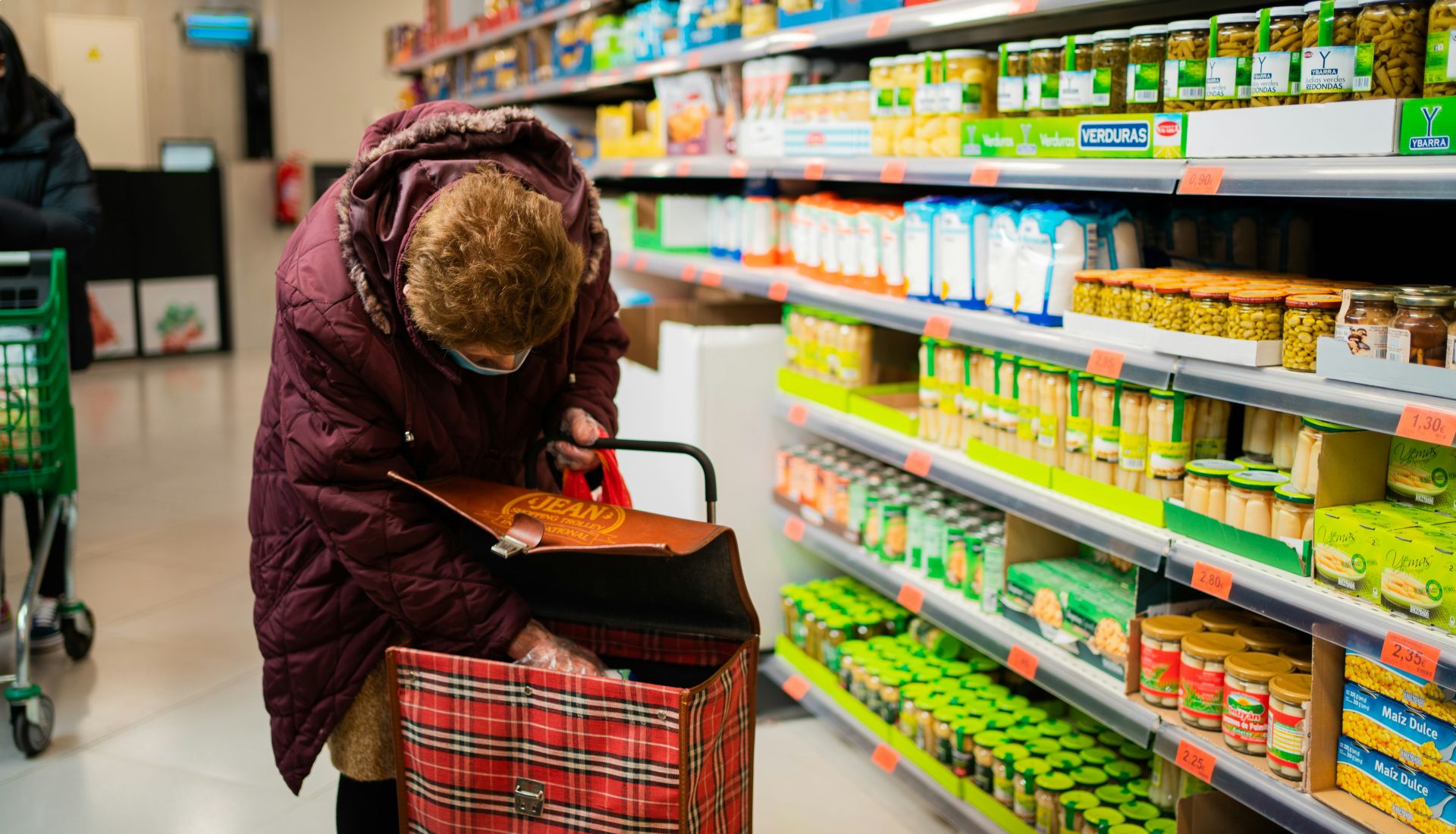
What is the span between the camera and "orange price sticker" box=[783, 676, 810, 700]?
340cm

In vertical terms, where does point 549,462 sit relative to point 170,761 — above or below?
above

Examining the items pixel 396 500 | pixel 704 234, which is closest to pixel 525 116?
pixel 396 500

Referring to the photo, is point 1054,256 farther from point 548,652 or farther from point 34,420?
point 34,420

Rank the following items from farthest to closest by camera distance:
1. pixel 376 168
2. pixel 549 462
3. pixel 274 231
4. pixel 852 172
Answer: pixel 274 231, pixel 852 172, pixel 549 462, pixel 376 168

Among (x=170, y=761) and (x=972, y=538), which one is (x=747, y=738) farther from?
(x=170, y=761)

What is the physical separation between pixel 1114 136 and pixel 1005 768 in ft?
4.36

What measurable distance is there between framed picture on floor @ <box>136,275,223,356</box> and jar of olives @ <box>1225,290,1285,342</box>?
8.66 metres

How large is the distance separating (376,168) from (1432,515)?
1.67 meters

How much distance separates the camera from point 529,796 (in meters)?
1.67

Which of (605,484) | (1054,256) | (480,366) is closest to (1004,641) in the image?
(1054,256)

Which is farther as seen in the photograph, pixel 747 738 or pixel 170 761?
pixel 170 761

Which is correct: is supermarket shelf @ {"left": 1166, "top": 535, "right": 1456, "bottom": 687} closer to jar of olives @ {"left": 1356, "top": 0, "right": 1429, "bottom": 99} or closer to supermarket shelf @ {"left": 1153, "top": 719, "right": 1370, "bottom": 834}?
supermarket shelf @ {"left": 1153, "top": 719, "right": 1370, "bottom": 834}

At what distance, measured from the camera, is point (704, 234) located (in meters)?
4.42

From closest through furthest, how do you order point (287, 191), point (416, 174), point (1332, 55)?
point (416, 174) → point (1332, 55) → point (287, 191)
